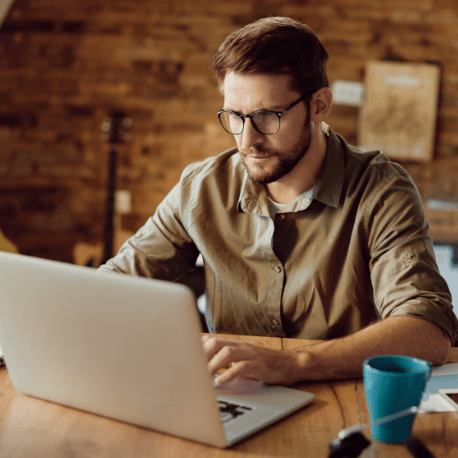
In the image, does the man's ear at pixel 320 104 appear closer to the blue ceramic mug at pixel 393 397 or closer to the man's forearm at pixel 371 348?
the man's forearm at pixel 371 348

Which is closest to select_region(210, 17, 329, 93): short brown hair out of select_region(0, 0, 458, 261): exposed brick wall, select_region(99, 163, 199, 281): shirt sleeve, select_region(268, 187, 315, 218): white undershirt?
select_region(268, 187, 315, 218): white undershirt

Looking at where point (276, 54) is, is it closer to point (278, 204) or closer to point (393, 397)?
point (278, 204)

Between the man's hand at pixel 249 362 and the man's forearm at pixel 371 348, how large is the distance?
0.02 meters

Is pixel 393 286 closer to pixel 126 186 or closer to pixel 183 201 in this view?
pixel 183 201

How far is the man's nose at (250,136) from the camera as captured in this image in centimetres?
133

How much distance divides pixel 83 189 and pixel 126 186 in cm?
30

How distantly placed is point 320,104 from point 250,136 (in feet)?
0.76

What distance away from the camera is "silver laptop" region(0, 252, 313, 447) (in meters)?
0.70

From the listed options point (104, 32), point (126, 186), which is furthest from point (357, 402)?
point (104, 32)

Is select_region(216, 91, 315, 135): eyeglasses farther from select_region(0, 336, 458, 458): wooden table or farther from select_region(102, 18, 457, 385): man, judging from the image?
select_region(0, 336, 458, 458): wooden table

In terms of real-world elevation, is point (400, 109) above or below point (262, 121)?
below

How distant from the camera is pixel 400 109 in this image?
3.78 meters

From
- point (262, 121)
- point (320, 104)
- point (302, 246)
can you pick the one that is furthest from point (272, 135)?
point (302, 246)

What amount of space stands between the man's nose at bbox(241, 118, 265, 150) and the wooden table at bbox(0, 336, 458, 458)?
650 mm
